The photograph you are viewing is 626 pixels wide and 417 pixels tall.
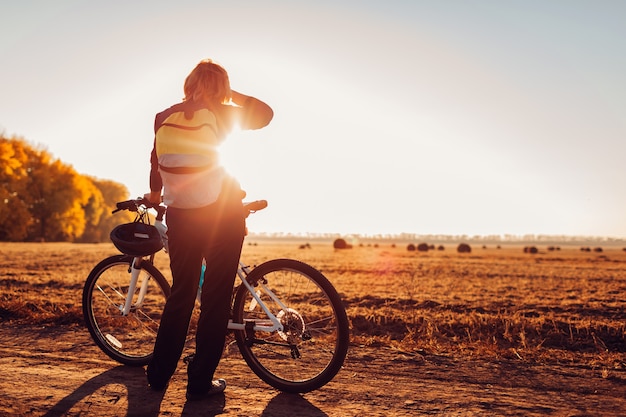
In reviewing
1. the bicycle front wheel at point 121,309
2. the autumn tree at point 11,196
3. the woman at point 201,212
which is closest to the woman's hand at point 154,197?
the woman at point 201,212

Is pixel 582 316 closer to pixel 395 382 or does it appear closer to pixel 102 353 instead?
pixel 395 382

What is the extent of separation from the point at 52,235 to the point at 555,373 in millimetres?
61586

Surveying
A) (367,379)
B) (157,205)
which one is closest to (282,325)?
(367,379)

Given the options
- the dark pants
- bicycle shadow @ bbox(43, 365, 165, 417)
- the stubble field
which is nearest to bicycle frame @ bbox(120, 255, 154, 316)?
the stubble field

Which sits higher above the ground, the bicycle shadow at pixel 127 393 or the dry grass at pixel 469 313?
the bicycle shadow at pixel 127 393

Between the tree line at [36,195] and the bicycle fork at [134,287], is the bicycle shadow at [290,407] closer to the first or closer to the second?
the bicycle fork at [134,287]

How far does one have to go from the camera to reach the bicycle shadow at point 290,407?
337cm

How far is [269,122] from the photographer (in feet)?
13.0

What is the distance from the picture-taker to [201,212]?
3.78 meters

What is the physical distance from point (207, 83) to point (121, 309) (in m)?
2.60

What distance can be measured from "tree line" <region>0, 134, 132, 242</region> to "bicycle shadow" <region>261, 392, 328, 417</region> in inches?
1932

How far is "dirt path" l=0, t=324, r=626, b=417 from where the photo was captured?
3.39 metres

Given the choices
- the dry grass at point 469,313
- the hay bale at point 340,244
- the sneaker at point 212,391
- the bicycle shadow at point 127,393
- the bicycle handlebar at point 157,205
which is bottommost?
the hay bale at point 340,244

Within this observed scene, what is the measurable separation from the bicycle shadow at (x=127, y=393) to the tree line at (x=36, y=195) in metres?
47.8
